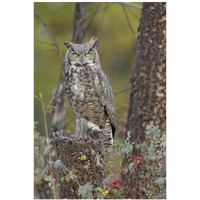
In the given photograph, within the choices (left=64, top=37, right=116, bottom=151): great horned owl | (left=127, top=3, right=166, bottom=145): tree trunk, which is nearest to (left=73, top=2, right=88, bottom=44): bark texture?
(left=127, top=3, right=166, bottom=145): tree trunk

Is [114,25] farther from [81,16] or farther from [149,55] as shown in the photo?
[149,55]

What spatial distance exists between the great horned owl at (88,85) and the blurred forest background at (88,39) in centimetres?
152

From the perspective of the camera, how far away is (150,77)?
4020mm

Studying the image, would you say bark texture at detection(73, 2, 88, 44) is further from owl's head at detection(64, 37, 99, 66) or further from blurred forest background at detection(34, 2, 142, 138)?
owl's head at detection(64, 37, 99, 66)

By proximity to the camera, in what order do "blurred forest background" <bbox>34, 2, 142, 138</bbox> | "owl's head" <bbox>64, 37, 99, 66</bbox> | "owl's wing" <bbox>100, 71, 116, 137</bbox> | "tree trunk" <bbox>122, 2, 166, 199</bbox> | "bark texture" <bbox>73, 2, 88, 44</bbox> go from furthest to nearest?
1. "blurred forest background" <bbox>34, 2, 142, 138</bbox>
2. "bark texture" <bbox>73, 2, 88, 44</bbox>
3. "tree trunk" <bbox>122, 2, 166, 199</bbox>
4. "owl's wing" <bbox>100, 71, 116, 137</bbox>
5. "owl's head" <bbox>64, 37, 99, 66</bbox>

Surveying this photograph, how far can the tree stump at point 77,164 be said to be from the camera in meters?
2.36

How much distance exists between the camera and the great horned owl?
290 cm

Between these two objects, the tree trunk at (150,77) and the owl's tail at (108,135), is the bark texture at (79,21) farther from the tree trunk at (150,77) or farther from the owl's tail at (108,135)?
the owl's tail at (108,135)

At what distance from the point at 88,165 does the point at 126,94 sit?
5.18m

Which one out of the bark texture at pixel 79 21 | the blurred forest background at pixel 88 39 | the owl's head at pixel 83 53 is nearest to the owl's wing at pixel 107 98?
the owl's head at pixel 83 53

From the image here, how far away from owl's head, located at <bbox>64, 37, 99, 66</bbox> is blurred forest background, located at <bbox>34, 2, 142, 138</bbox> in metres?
1.63

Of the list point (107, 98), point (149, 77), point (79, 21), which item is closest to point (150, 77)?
point (149, 77)

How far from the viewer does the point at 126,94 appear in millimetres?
7484

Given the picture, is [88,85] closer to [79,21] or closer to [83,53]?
[83,53]
